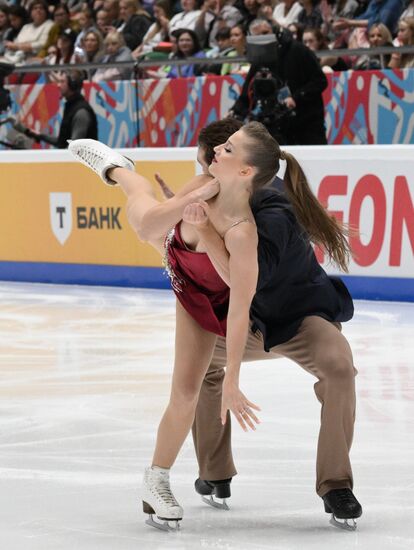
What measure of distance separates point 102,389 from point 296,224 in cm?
246

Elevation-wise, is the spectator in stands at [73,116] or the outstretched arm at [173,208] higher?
the outstretched arm at [173,208]

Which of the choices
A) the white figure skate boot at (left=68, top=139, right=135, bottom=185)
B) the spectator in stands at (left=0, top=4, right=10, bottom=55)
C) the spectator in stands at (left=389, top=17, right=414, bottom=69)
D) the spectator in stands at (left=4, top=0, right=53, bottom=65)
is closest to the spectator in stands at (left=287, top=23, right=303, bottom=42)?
the spectator in stands at (left=389, top=17, right=414, bottom=69)

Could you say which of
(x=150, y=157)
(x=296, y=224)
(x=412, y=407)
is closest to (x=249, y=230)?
(x=296, y=224)

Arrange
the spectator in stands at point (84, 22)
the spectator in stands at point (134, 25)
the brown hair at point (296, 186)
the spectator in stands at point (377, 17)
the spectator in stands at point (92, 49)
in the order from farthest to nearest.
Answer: the spectator in stands at point (84, 22) → the spectator in stands at point (134, 25) → the spectator in stands at point (92, 49) → the spectator in stands at point (377, 17) → the brown hair at point (296, 186)

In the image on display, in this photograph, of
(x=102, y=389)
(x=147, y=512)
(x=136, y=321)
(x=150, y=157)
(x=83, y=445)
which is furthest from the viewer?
(x=150, y=157)

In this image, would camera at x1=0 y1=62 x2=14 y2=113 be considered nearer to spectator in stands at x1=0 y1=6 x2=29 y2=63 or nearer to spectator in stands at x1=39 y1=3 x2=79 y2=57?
spectator in stands at x1=39 y1=3 x2=79 y2=57

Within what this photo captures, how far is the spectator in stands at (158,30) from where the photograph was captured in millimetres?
11461

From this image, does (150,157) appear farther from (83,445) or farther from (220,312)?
(220,312)

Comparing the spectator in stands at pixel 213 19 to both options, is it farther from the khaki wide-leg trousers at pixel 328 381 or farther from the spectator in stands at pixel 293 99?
the khaki wide-leg trousers at pixel 328 381

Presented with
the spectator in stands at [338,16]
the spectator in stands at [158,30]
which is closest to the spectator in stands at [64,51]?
the spectator in stands at [158,30]

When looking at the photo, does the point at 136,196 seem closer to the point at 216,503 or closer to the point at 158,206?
the point at 158,206

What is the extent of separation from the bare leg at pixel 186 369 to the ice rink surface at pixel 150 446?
1.08 ft

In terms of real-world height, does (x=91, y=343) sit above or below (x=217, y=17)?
below

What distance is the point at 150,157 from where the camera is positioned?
30.4 ft
